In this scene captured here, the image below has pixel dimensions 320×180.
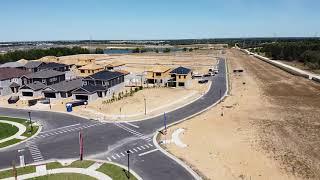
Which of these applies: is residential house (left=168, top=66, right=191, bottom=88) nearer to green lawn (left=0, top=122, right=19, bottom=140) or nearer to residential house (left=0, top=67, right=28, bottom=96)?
residential house (left=0, top=67, right=28, bottom=96)

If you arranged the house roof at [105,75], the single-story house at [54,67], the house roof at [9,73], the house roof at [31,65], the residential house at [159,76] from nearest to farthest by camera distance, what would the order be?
the house roof at [105,75] → the house roof at [9,73] → the residential house at [159,76] → the house roof at [31,65] → the single-story house at [54,67]

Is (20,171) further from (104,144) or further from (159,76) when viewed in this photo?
(159,76)

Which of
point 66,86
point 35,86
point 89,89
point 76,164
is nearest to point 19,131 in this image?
point 76,164

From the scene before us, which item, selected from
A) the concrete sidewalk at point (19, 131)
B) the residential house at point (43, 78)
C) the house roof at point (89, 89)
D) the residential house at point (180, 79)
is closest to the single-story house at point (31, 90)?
the residential house at point (43, 78)

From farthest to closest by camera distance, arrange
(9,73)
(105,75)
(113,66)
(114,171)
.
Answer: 1. (113,66)
2. (9,73)
3. (105,75)
4. (114,171)

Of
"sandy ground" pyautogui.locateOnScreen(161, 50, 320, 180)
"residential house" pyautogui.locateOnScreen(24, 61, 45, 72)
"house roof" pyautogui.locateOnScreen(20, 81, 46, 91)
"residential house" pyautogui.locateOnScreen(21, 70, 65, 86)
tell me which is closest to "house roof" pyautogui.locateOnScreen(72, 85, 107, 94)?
"house roof" pyautogui.locateOnScreen(20, 81, 46, 91)

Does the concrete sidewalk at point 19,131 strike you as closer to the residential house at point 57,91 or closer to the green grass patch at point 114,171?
the residential house at point 57,91
